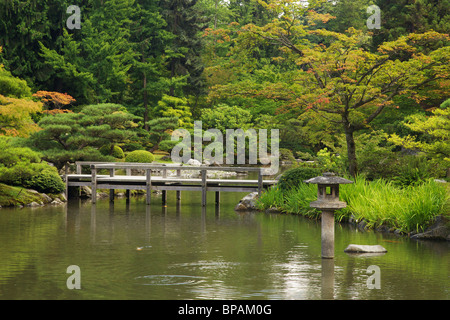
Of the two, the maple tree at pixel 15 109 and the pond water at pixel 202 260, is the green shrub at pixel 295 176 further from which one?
the maple tree at pixel 15 109

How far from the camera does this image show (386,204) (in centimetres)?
1505

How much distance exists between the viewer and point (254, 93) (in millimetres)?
20531

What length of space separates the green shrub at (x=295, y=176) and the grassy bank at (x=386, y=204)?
407mm

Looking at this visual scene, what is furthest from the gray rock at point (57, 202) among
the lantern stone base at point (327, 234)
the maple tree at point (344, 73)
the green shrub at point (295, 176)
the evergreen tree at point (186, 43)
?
the evergreen tree at point (186, 43)

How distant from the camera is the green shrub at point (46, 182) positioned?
2061 centimetres

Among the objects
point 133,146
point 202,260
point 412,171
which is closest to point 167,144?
point 133,146

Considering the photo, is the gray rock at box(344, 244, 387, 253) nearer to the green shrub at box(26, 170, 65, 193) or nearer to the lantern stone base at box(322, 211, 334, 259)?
the lantern stone base at box(322, 211, 334, 259)

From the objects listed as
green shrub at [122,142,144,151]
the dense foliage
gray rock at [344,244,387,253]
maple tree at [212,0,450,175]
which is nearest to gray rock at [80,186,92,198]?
the dense foliage

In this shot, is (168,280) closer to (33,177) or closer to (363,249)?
(363,249)

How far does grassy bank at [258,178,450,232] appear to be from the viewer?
45.2ft

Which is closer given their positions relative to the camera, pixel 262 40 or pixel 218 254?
pixel 218 254

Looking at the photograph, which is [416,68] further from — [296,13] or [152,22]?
[152,22]

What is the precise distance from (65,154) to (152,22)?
2387cm

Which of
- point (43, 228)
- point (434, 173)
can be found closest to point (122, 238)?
Answer: point (43, 228)
